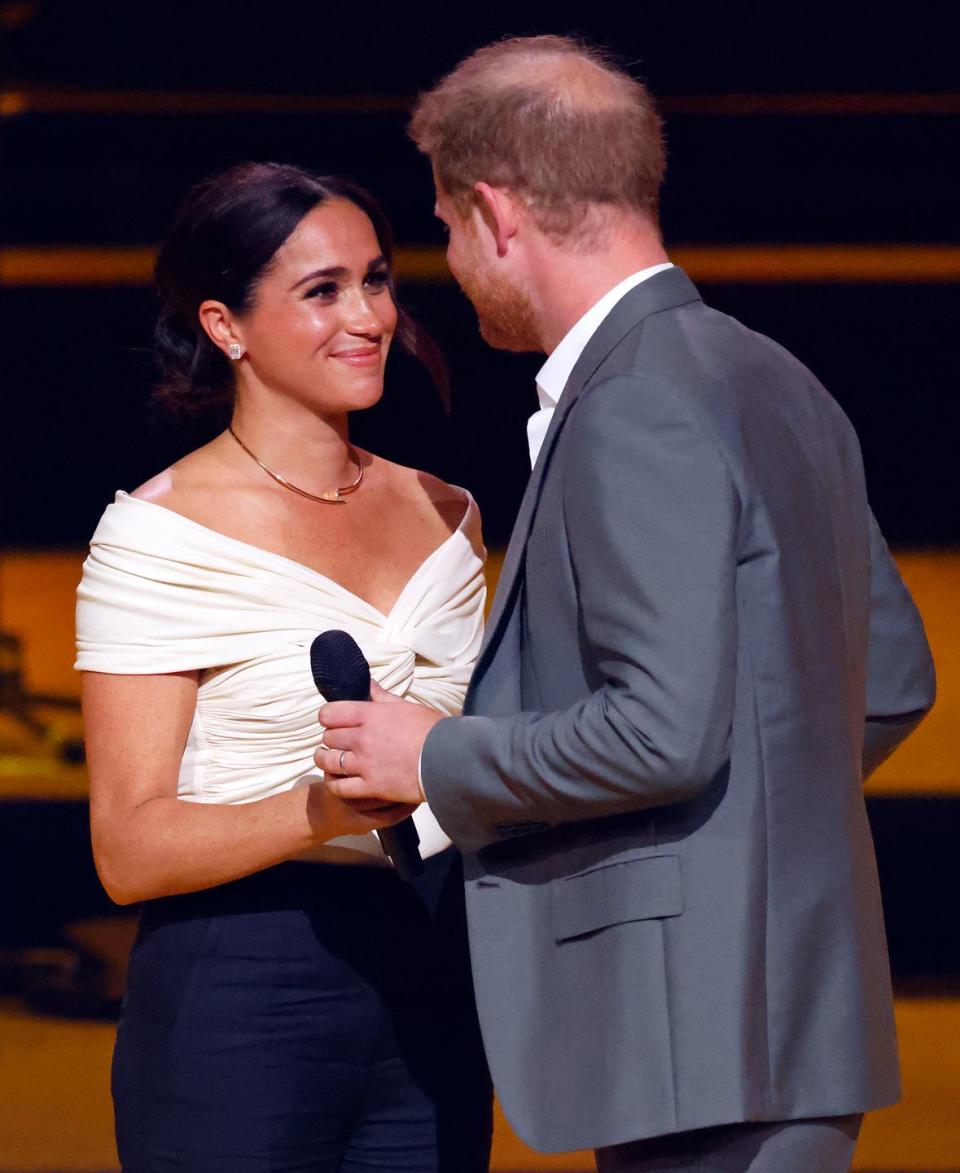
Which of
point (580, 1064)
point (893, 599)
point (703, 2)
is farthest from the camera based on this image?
point (703, 2)

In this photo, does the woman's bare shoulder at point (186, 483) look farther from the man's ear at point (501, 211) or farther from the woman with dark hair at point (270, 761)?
the man's ear at point (501, 211)

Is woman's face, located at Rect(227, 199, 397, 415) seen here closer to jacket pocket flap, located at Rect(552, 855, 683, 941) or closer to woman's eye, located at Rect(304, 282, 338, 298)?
woman's eye, located at Rect(304, 282, 338, 298)

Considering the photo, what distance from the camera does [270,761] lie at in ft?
6.09

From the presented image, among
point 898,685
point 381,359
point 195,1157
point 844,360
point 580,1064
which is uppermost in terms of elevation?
point 844,360

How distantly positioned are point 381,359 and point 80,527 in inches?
113

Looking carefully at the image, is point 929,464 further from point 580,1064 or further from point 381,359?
point 580,1064

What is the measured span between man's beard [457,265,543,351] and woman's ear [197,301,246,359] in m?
0.46

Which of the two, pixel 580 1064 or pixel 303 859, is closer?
pixel 580 1064

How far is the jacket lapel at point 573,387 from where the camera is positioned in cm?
148

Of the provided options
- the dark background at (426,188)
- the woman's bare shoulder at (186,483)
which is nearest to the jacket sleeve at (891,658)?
the woman's bare shoulder at (186,483)

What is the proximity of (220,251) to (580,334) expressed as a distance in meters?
0.60

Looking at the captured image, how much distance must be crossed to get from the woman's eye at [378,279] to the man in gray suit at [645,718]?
1.46 feet

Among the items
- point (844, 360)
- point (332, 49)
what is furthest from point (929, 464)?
point (332, 49)

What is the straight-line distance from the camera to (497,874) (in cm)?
150
